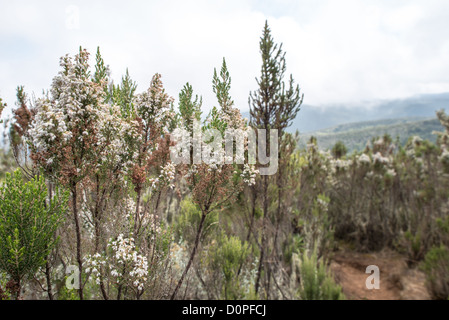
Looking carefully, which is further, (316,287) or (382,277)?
(382,277)

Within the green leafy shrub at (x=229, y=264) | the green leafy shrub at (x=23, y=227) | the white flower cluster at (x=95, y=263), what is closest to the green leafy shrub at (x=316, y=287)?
the green leafy shrub at (x=229, y=264)

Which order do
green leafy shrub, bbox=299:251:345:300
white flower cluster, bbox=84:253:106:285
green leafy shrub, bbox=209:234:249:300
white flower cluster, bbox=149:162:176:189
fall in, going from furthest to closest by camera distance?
green leafy shrub, bbox=299:251:345:300 < green leafy shrub, bbox=209:234:249:300 < white flower cluster, bbox=149:162:176:189 < white flower cluster, bbox=84:253:106:285

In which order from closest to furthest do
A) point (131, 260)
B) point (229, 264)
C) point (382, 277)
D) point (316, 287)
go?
point (131, 260) → point (229, 264) → point (316, 287) → point (382, 277)

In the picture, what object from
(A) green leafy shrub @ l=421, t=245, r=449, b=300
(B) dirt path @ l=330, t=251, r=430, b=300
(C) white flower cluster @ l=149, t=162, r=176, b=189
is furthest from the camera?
(B) dirt path @ l=330, t=251, r=430, b=300

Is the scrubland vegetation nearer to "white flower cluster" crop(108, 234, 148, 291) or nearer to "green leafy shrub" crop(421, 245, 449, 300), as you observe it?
"white flower cluster" crop(108, 234, 148, 291)

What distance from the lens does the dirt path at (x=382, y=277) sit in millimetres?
6547

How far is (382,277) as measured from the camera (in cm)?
751

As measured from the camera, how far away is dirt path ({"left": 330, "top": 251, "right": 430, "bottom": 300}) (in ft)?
21.5

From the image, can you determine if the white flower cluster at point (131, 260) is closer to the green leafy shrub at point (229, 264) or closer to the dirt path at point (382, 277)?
the green leafy shrub at point (229, 264)

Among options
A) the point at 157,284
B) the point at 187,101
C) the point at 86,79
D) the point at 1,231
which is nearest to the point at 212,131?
the point at 187,101

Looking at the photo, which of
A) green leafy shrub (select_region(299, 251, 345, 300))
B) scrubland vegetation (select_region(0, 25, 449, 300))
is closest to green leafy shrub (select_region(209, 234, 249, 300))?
scrubland vegetation (select_region(0, 25, 449, 300))

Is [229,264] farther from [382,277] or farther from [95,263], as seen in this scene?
[382,277]

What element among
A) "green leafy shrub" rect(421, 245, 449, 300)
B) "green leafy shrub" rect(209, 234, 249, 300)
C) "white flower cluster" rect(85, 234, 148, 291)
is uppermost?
"white flower cluster" rect(85, 234, 148, 291)

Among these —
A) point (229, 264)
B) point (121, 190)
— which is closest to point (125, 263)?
point (121, 190)
